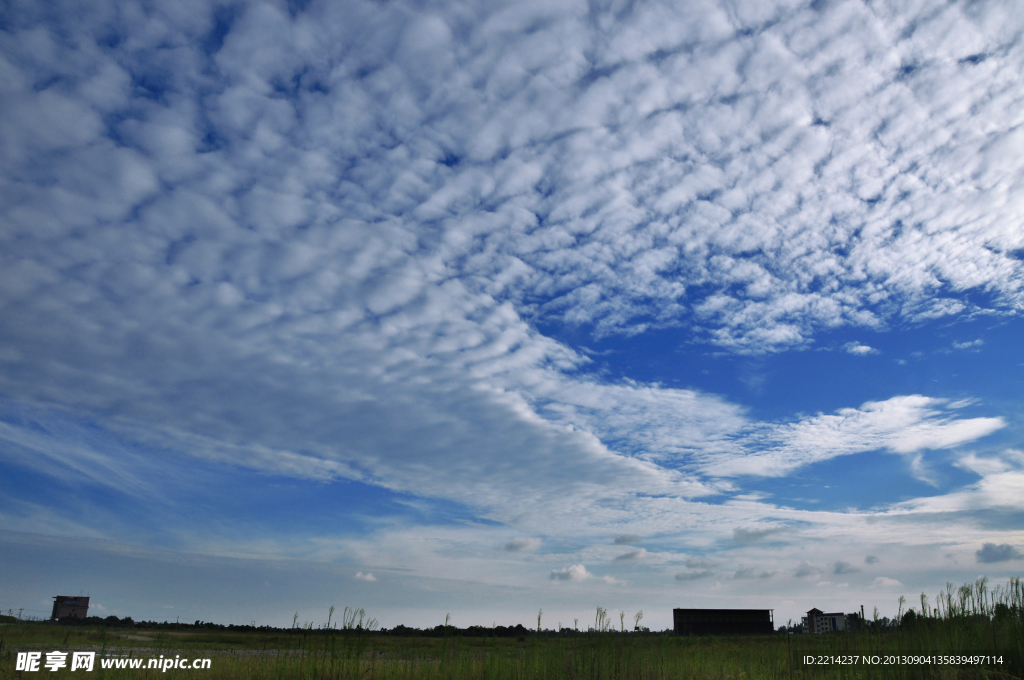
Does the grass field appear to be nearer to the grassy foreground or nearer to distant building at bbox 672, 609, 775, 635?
the grassy foreground

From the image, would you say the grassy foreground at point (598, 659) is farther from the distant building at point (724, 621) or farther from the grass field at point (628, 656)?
the distant building at point (724, 621)

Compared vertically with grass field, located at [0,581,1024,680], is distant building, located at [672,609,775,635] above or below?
below

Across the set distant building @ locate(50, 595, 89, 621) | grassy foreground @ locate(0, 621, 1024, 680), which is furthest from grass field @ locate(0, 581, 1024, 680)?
distant building @ locate(50, 595, 89, 621)

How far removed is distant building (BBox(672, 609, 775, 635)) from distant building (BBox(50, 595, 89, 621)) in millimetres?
52777

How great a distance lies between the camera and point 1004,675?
34.9 feet

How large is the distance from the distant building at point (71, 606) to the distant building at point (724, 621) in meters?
52.8

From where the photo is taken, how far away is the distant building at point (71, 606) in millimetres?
51469

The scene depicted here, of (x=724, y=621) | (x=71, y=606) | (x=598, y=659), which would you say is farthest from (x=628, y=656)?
(x=71, y=606)

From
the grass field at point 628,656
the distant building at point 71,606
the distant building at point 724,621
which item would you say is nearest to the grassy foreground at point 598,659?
the grass field at point 628,656

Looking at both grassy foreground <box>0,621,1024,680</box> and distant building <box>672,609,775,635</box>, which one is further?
distant building <box>672,609,775,635</box>

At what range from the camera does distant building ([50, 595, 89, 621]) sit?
2026 inches

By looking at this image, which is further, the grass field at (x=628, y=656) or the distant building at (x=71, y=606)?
the distant building at (x=71, y=606)

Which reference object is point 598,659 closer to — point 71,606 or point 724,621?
point 724,621

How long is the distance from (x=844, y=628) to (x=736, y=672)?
12.0ft
